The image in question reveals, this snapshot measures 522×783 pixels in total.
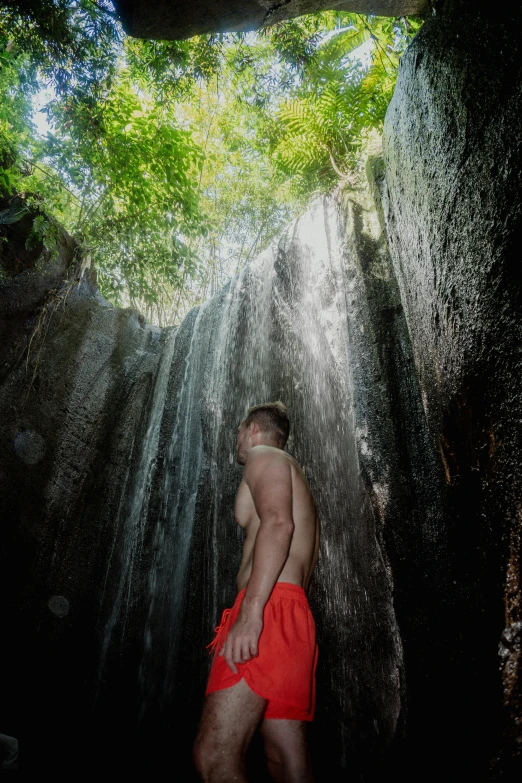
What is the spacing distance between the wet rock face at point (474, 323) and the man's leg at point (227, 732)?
83 cm

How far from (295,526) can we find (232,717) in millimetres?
831

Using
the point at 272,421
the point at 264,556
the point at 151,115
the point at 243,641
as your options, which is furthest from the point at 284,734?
the point at 151,115

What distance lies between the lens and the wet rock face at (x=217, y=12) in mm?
3281

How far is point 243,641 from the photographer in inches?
65.1

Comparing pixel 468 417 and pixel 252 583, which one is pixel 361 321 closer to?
pixel 468 417

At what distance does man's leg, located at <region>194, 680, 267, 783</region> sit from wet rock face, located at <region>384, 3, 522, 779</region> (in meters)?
0.83

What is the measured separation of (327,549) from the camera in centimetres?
378

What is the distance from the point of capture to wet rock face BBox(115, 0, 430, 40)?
3.28 m

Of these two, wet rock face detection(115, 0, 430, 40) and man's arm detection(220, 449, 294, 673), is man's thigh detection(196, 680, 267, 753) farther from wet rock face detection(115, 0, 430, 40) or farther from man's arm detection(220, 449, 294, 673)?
wet rock face detection(115, 0, 430, 40)

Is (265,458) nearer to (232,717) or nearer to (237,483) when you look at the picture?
(232,717)

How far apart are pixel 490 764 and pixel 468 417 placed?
3.85 feet

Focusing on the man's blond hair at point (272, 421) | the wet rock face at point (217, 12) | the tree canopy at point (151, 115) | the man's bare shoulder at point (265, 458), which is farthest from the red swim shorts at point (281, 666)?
the tree canopy at point (151, 115)

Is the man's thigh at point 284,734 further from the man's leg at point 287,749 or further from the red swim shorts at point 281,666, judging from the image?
the red swim shorts at point 281,666

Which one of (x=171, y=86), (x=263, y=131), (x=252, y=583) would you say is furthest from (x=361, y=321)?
(x=263, y=131)
